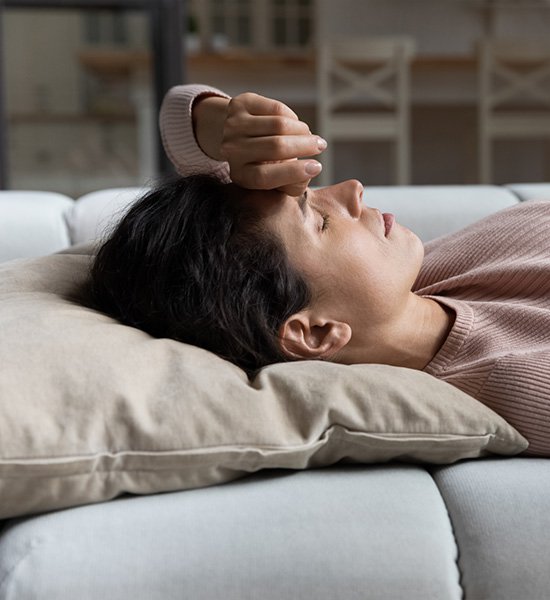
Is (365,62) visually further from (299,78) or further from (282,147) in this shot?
(282,147)

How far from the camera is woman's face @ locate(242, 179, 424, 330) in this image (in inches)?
48.4

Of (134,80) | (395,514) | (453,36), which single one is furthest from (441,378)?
(453,36)

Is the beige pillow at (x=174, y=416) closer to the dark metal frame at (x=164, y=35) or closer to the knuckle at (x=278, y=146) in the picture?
the knuckle at (x=278, y=146)

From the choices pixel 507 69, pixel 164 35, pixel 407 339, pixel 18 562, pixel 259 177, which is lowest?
pixel 18 562

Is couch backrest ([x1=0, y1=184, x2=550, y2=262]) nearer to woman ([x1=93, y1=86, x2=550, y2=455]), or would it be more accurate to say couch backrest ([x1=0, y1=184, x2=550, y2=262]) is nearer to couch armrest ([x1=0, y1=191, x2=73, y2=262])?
couch armrest ([x1=0, y1=191, x2=73, y2=262])

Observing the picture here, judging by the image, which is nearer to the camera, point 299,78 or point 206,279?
point 206,279

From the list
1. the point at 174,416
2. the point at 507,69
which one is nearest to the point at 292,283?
the point at 174,416

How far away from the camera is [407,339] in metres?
1.29

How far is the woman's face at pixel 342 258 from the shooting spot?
4.03 ft

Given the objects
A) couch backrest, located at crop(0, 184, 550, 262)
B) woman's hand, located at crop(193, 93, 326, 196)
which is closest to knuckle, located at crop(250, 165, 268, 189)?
woman's hand, located at crop(193, 93, 326, 196)

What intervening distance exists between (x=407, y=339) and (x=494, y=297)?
9.3 inches

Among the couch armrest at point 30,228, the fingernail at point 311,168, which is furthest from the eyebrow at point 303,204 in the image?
the couch armrest at point 30,228

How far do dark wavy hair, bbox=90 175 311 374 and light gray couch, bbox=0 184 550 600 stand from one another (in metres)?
0.22

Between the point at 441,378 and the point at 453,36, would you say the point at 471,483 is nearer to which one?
the point at 441,378
